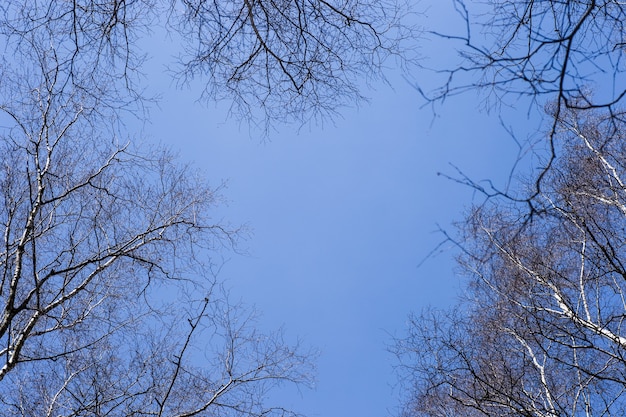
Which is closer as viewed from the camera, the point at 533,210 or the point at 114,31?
the point at 533,210

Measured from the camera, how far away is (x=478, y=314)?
7.44 metres

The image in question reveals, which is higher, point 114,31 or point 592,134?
point 592,134

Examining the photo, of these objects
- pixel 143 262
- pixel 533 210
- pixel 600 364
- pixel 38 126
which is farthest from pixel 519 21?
pixel 600 364

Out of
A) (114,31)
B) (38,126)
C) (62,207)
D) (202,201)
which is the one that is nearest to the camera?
(114,31)

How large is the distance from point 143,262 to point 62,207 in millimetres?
1219

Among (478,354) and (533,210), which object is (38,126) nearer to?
(533,210)

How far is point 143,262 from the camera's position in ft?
17.8

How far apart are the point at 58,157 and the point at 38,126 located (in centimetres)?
50

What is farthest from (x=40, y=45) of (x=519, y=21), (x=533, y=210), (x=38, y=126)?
(x=533, y=210)

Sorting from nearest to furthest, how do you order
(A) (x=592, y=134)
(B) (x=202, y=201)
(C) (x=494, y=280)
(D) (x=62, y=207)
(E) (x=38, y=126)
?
1. (E) (x=38, y=126)
2. (D) (x=62, y=207)
3. (B) (x=202, y=201)
4. (C) (x=494, y=280)
5. (A) (x=592, y=134)

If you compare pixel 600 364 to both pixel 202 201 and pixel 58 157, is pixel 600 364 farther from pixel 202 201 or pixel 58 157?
pixel 58 157

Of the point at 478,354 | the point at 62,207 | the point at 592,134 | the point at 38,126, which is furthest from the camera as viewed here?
the point at 592,134

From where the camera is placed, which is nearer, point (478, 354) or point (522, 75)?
point (522, 75)

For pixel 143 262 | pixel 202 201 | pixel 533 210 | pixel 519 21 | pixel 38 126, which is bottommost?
pixel 533 210
